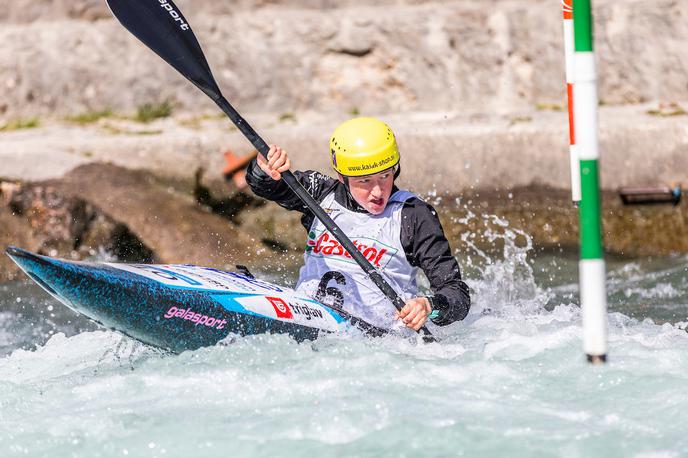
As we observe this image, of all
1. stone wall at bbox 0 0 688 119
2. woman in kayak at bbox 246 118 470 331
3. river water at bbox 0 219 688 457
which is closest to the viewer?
river water at bbox 0 219 688 457

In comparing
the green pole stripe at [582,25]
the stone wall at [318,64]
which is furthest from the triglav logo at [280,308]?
the stone wall at [318,64]

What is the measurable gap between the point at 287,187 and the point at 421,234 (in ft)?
2.50

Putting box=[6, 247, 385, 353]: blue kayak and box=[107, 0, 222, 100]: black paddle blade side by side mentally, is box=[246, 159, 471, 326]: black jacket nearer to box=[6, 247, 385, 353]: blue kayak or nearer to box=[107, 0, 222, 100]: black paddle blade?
box=[6, 247, 385, 353]: blue kayak

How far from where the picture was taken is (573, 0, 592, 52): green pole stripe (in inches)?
129

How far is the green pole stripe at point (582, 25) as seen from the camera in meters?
3.29

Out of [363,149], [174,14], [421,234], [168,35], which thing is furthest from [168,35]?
[421,234]

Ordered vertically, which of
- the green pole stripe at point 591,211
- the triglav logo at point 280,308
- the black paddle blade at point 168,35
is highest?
the black paddle blade at point 168,35

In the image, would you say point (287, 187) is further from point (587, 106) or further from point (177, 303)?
point (587, 106)

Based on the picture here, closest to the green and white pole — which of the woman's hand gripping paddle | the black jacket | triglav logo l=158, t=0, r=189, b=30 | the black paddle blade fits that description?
the black jacket

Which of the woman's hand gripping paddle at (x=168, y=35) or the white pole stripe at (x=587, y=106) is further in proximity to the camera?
the woman's hand gripping paddle at (x=168, y=35)

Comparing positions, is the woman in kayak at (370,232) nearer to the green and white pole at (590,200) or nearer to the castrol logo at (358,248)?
the castrol logo at (358,248)

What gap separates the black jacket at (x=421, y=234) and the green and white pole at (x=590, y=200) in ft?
4.53

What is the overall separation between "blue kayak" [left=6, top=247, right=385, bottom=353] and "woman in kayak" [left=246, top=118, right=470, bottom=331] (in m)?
0.21

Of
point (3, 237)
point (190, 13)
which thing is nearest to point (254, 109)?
point (190, 13)
